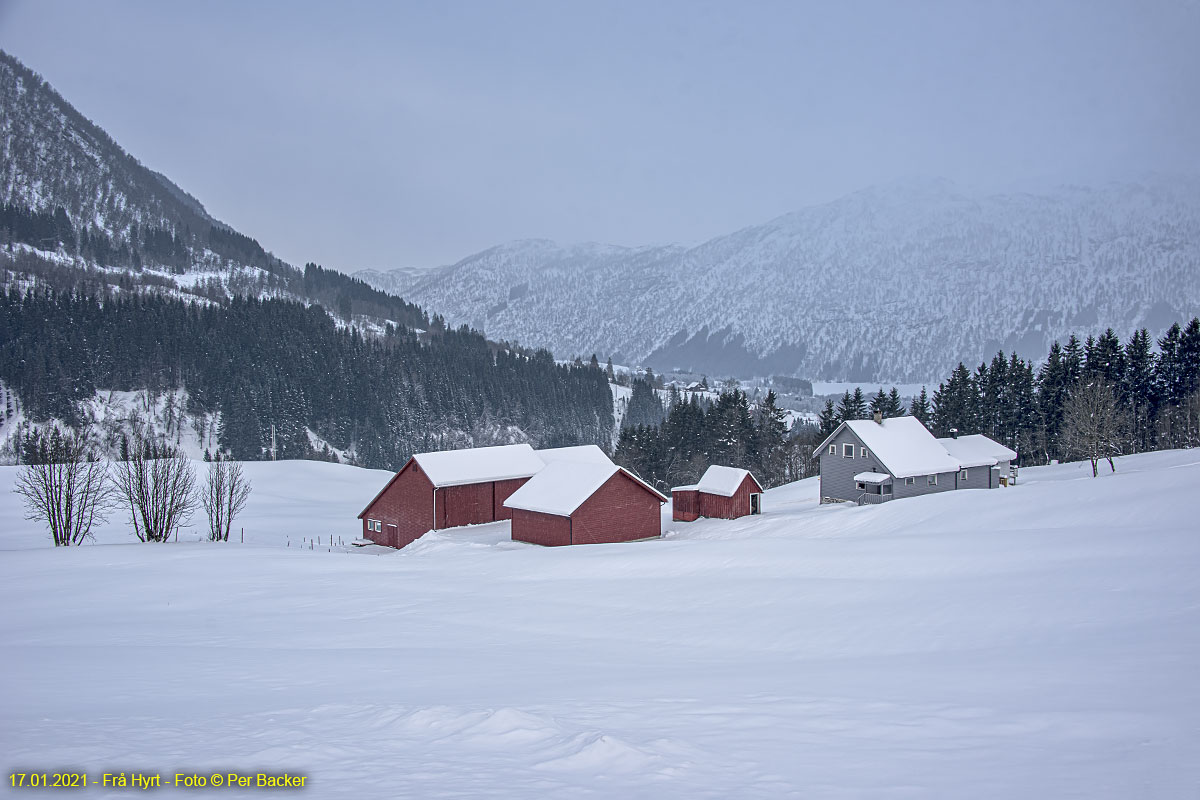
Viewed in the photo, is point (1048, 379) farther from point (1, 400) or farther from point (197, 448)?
point (1, 400)

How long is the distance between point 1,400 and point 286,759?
148 m

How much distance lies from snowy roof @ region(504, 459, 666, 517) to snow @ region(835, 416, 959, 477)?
57.6 feet

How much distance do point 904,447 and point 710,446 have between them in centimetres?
3315

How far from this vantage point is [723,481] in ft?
154

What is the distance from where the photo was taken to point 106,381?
5157 inches

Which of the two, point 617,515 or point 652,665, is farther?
point 617,515

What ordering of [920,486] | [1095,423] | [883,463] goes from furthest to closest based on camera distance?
[920,486] → [1095,423] → [883,463]

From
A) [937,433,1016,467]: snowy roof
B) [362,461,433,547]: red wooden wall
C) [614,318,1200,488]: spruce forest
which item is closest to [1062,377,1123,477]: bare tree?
[614,318,1200,488]: spruce forest

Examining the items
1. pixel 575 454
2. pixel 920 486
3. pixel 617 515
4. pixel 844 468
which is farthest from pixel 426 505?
pixel 920 486

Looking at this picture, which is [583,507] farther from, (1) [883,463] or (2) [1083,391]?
(2) [1083,391]

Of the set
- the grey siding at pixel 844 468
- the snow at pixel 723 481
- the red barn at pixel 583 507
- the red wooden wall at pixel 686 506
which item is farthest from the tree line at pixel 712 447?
the red barn at pixel 583 507

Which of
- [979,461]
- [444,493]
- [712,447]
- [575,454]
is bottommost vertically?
[444,493]

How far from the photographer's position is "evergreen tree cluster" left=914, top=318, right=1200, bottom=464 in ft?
217

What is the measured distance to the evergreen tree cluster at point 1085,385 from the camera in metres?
66.1
